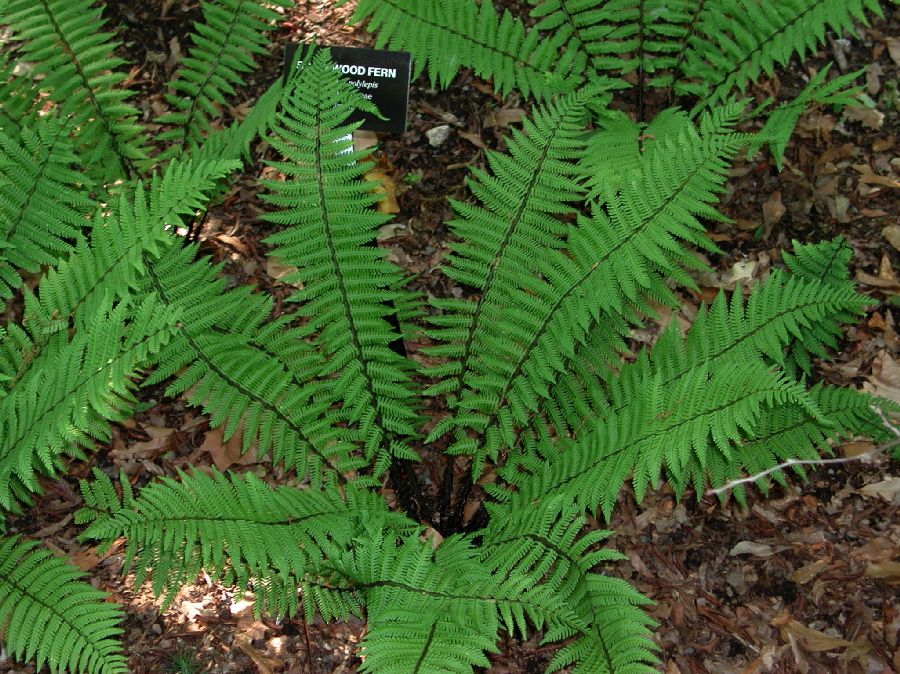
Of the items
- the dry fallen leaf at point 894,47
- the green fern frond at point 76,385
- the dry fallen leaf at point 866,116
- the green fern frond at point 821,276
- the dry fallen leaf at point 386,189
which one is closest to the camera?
the green fern frond at point 76,385

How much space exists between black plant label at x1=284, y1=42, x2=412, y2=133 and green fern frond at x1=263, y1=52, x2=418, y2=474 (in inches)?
19.2

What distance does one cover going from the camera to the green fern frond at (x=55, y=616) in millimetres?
2932

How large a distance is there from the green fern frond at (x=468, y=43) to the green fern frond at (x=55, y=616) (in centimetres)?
291

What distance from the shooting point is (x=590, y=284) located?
3482mm

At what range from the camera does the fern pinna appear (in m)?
2.92

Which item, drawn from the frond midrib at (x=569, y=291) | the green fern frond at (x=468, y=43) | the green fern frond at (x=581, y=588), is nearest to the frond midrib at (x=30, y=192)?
the green fern frond at (x=468, y=43)

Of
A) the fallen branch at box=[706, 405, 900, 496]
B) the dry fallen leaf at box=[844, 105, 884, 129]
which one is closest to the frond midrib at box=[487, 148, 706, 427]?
the fallen branch at box=[706, 405, 900, 496]

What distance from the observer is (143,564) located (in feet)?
10.2

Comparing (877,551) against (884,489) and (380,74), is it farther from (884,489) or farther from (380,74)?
(380,74)

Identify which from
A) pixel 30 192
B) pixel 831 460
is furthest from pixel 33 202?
pixel 831 460

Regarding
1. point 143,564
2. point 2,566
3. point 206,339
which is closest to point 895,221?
point 206,339

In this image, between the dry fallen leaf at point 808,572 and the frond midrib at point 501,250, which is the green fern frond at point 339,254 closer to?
the frond midrib at point 501,250

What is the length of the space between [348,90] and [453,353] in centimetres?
130

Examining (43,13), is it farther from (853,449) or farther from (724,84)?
(853,449)
